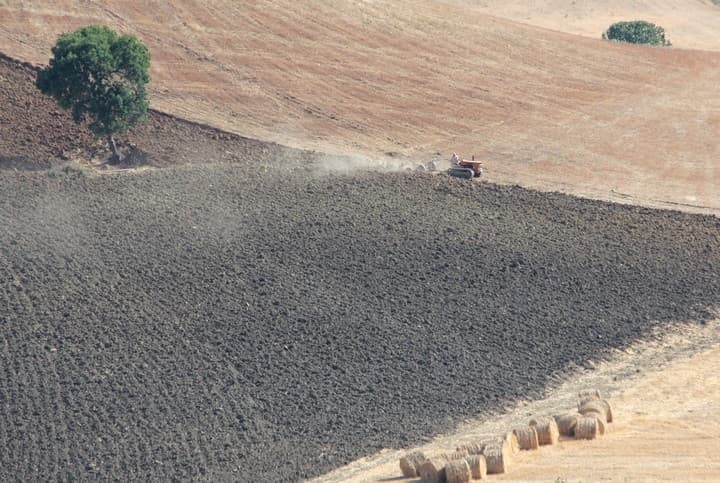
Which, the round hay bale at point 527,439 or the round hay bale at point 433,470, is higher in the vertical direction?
the round hay bale at point 527,439

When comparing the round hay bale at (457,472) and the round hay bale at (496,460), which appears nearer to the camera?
the round hay bale at (457,472)

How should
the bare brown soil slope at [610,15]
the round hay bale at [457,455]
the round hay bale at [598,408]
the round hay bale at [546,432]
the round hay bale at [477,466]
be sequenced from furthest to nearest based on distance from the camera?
the bare brown soil slope at [610,15] < the round hay bale at [598,408] < the round hay bale at [546,432] < the round hay bale at [457,455] < the round hay bale at [477,466]

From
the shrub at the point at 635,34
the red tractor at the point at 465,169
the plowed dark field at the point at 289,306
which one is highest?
the shrub at the point at 635,34

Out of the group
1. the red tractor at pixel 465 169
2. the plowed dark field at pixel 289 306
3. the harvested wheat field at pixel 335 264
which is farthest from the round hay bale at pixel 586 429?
the red tractor at pixel 465 169

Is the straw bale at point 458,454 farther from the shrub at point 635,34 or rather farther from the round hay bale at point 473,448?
the shrub at point 635,34

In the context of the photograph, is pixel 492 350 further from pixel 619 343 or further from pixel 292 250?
pixel 292 250

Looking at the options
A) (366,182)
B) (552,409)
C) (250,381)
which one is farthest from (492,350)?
(366,182)

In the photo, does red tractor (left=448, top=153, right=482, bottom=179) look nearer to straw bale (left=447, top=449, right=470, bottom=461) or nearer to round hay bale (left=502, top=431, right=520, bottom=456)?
round hay bale (left=502, top=431, right=520, bottom=456)

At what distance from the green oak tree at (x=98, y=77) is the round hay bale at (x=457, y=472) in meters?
28.9

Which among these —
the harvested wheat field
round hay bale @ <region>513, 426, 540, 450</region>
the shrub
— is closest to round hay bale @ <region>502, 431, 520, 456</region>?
round hay bale @ <region>513, 426, 540, 450</region>

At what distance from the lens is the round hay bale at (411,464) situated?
75.8 feet

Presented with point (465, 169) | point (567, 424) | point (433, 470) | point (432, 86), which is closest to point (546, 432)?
point (567, 424)

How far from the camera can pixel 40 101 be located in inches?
2069

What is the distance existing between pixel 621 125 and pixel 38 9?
114ft
